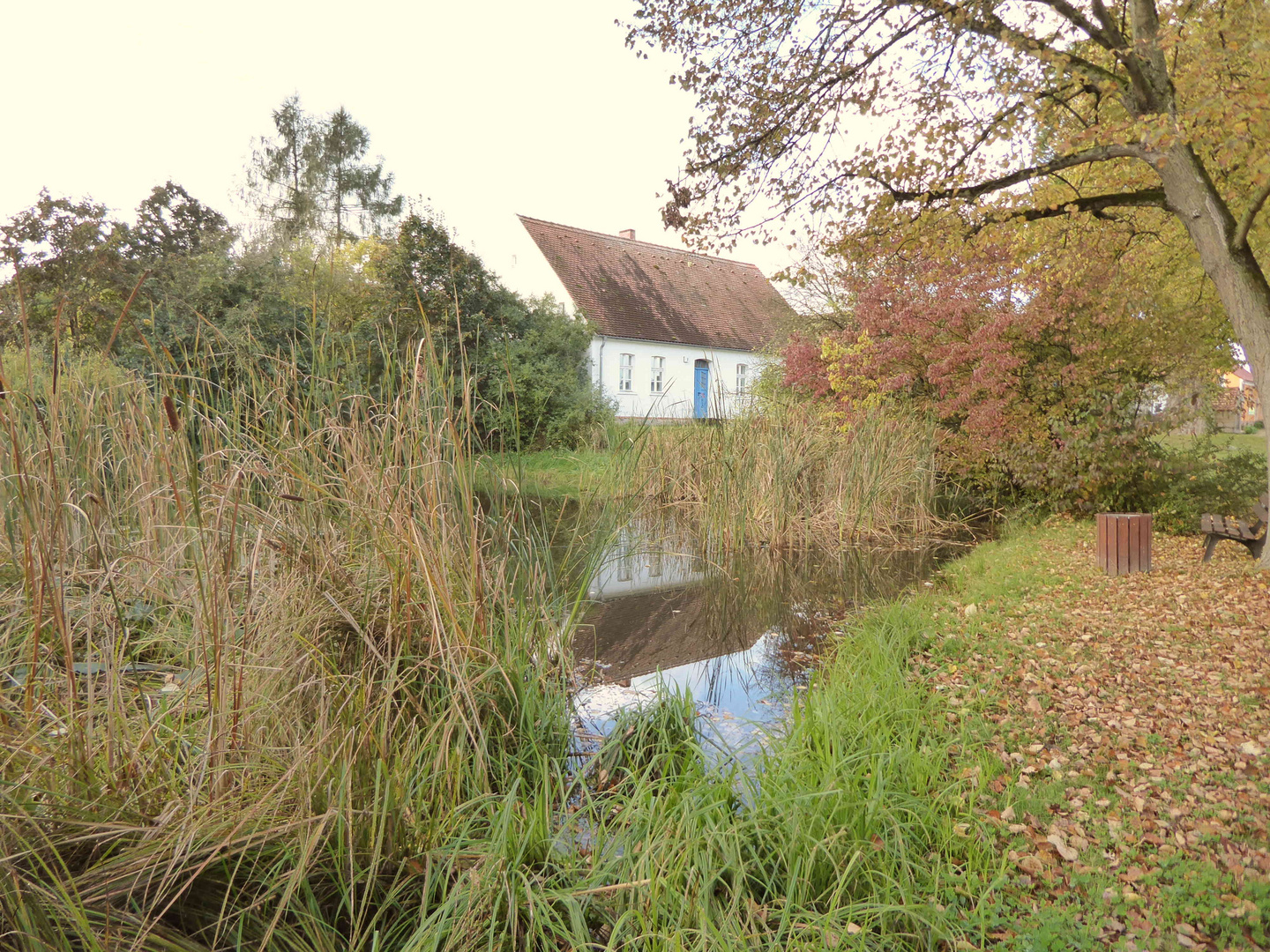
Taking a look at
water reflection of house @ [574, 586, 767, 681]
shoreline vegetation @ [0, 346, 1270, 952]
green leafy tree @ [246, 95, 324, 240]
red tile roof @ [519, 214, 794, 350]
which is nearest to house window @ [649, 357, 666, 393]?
red tile roof @ [519, 214, 794, 350]

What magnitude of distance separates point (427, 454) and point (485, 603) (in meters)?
0.58

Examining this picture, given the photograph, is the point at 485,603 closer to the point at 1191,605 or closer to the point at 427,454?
the point at 427,454

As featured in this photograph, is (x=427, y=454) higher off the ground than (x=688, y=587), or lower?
higher

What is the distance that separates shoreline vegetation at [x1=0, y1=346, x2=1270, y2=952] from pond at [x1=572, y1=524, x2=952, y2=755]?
60cm

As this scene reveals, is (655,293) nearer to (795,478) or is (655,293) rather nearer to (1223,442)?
(1223,442)

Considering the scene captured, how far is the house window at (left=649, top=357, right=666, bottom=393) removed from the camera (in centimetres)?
2338

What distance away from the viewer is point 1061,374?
9.31m

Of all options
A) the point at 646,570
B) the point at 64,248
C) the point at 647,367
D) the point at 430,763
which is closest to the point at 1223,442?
the point at 646,570

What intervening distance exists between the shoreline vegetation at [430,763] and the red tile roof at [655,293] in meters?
17.8

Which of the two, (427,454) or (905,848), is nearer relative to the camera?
(905,848)

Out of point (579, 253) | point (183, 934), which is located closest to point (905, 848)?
point (183, 934)

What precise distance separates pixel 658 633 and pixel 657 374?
18662 millimetres

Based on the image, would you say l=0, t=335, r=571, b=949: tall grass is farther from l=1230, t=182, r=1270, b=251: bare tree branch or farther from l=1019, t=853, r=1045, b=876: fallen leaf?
l=1230, t=182, r=1270, b=251: bare tree branch

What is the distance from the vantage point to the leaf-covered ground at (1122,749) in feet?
6.82
